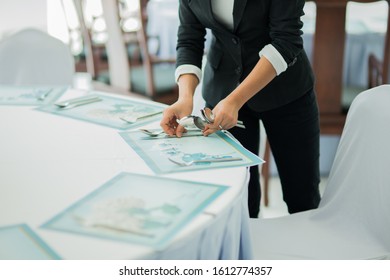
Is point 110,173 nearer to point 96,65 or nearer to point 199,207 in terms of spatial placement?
point 199,207

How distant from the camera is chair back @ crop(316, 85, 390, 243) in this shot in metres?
1.17

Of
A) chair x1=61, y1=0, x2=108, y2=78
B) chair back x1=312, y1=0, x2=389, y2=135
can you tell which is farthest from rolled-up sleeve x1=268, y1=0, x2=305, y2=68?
chair x1=61, y1=0, x2=108, y2=78

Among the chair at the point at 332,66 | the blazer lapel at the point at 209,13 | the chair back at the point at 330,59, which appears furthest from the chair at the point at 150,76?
the blazer lapel at the point at 209,13

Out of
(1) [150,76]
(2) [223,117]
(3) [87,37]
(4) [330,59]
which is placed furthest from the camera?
(3) [87,37]

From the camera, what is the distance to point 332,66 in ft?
7.52

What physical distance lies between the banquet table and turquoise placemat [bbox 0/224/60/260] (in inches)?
0.4

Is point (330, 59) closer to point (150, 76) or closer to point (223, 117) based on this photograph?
point (150, 76)

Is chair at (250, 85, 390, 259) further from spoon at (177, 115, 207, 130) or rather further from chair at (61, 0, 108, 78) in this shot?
chair at (61, 0, 108, 78)

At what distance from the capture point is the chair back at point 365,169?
117 centimetres

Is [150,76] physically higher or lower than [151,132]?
lower

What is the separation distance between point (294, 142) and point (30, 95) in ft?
2.74

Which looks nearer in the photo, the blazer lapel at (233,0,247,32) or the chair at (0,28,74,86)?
the blazer lapel at (233,0,247,32)

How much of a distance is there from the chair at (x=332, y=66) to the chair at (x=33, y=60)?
1.07 m

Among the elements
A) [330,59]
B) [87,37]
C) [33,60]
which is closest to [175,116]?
[33,60]
